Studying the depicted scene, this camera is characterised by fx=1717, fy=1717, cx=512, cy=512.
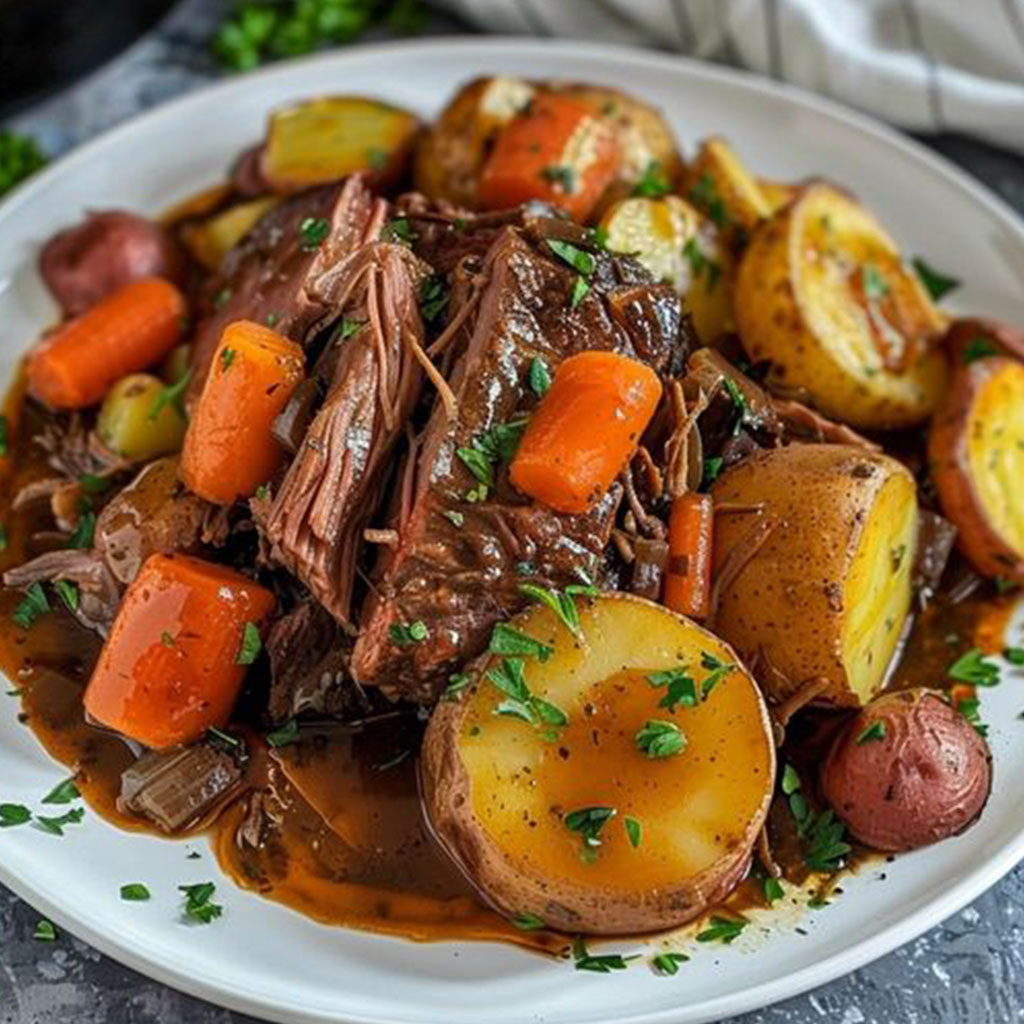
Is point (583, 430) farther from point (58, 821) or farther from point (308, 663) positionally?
point (58, 821)

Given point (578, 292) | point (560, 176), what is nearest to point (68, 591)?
point (578, 292)

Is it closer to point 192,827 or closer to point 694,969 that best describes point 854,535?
point 694,969

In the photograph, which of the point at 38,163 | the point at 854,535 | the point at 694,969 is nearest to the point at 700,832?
the point at 694,969

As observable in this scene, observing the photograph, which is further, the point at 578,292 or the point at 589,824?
the point at 578,292

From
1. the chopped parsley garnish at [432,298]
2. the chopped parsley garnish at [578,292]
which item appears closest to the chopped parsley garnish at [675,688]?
the chopped parsley garnish at [578,292]

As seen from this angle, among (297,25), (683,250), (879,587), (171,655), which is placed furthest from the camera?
(297,25)

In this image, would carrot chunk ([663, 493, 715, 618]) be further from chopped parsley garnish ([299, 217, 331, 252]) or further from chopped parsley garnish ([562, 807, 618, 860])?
chopped parsley garnish ([299, 217, 331, 252])
